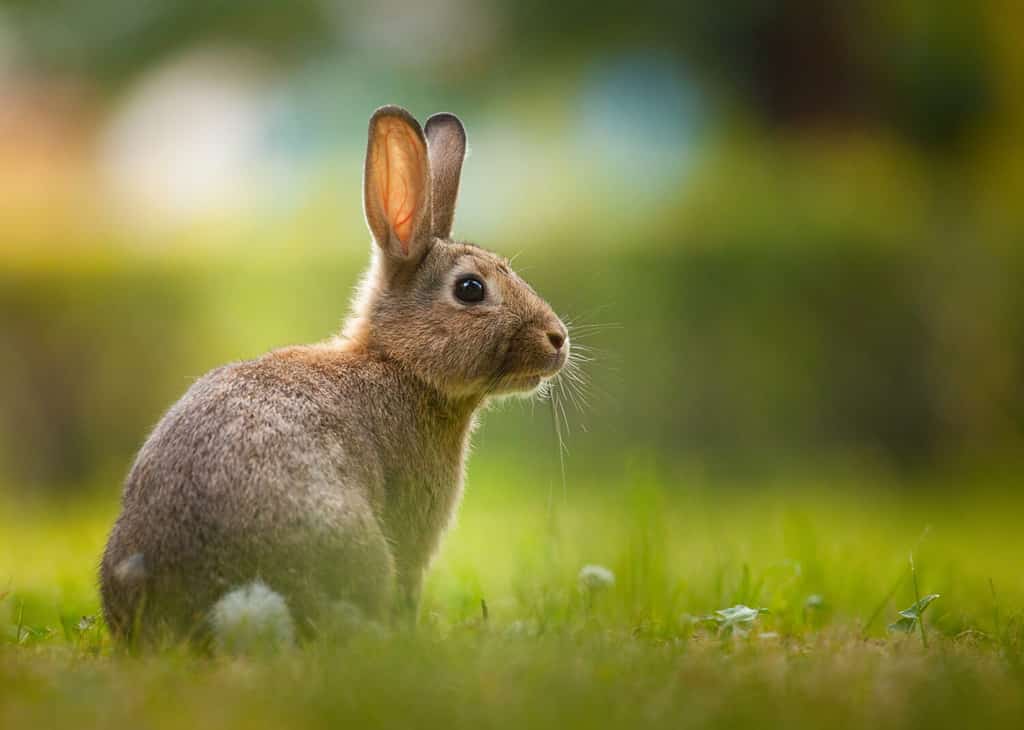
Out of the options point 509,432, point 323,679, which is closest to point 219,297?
point 509,432

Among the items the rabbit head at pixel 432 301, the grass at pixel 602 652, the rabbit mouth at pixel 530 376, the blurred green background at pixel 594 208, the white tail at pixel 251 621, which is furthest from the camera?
the blurred green background at pixel 594 208

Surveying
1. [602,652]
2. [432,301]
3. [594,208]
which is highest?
[594,208]

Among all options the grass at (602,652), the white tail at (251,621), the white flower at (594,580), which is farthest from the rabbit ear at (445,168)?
the white tail at (251,621)

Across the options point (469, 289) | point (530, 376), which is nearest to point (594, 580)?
point (530, 376)

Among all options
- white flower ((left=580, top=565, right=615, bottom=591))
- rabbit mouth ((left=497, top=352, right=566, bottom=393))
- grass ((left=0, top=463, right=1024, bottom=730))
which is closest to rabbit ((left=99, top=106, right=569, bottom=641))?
rabbit mouth ((left=497, top=352, right=566, bottom=393))

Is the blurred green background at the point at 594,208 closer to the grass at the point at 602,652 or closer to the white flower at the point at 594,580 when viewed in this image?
the grass at the point at 602,652

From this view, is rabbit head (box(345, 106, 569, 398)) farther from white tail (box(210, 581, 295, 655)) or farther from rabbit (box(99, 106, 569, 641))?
white tail (box(210, 581, 295, 655))

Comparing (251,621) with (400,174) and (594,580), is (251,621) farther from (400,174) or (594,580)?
(400,174)

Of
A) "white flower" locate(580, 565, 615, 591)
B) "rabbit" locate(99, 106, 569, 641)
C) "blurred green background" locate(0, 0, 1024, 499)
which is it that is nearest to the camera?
"rabbit" locate(99, 106, 569, 641)
